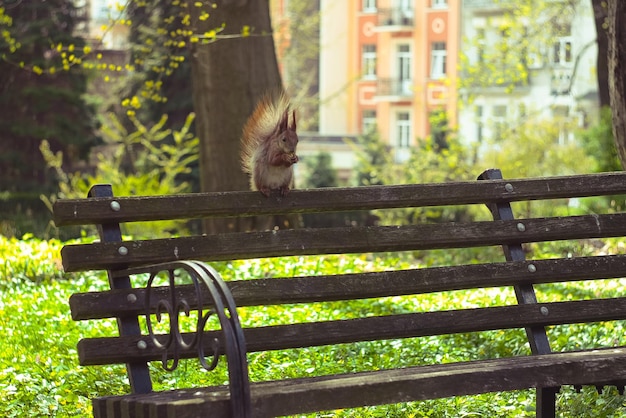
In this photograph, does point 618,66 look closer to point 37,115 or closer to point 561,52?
point 37,115

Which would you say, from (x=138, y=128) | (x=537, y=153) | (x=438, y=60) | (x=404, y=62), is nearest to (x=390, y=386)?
(x=138, y=128)

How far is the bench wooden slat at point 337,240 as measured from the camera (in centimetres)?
409

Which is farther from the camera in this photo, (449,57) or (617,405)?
(449,57)

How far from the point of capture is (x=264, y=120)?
15.2ft

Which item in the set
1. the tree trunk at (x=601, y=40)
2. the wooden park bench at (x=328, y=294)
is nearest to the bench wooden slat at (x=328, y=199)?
the wooden park bench at (x=328, y=294)

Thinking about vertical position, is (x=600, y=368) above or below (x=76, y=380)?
above

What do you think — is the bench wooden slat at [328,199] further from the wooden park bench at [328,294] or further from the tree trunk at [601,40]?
the tree trunk at [601,40]

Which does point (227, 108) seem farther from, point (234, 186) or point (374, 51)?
point (374, 51)

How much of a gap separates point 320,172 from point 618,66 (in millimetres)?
31133

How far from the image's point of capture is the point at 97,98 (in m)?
30.0

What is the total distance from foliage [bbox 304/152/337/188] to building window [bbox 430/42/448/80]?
13.0 meters

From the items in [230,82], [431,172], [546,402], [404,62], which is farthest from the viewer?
[404,62]

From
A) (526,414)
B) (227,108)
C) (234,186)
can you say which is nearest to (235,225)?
(234,186)

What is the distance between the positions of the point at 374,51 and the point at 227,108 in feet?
138
